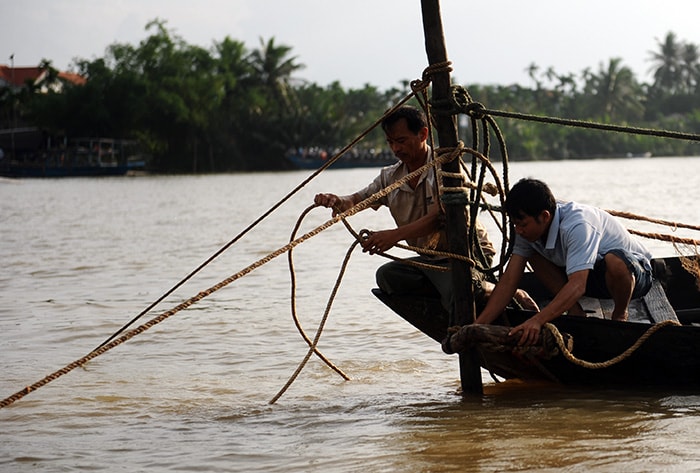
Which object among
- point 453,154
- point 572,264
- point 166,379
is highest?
point 453,154

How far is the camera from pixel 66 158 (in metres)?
53.9

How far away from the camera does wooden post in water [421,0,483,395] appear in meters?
4.57

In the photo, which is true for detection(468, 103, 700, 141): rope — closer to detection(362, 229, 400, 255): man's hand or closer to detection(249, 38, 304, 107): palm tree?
detection(362, 229, 400, 255): man's hand

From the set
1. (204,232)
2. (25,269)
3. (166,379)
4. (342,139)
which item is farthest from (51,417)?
(342,139)

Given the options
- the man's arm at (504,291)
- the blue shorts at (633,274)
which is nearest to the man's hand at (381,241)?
the man's arm at (504,291)

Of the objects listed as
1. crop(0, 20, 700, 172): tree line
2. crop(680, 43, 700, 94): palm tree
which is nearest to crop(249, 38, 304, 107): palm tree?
crop(0, 20, 700, 172): tree line

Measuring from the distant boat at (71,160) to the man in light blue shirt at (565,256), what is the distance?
50.5m

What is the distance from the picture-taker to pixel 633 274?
4.59 metres

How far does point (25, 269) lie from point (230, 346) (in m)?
5.94

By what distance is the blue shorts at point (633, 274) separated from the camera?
459 cm

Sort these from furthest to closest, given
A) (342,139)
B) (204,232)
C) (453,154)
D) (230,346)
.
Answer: (342,139) → (204,232) → (230,346) → (453,154)

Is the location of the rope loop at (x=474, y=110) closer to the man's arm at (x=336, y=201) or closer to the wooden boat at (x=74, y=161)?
the man's arm at (x=336, y=201)

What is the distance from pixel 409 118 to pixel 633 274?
1.30 metres

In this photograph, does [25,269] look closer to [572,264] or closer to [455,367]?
[455,367]
